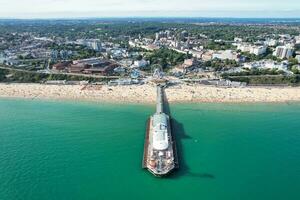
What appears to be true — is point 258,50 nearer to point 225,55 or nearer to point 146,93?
point 225,55

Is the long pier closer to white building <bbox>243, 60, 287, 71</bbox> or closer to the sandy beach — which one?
the sandy beach

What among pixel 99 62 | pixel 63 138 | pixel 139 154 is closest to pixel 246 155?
pixel 139 154

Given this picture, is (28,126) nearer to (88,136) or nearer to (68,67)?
(88,136)

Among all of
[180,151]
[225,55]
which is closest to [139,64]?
[225,55]

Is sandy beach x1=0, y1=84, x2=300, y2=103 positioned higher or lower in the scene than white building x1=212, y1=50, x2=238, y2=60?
lower

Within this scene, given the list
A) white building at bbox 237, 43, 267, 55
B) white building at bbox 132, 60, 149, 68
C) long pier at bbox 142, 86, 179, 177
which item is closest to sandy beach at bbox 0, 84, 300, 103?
long pier at bbox 142, 86, 179, 177

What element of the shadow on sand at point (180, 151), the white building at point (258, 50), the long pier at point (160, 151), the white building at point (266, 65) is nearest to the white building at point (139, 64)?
the white building at point (266, 65)
